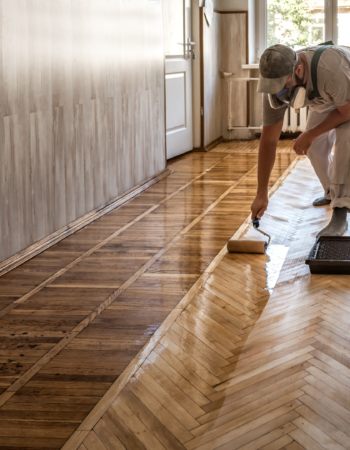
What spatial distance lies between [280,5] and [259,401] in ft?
20.3

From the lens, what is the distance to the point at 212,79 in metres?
6.36

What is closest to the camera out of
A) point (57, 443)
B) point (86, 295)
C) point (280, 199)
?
point (57, 443)

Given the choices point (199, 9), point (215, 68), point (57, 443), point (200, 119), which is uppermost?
point (199, 9)

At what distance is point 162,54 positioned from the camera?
4633 mm

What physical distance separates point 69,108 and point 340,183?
54.7 inches

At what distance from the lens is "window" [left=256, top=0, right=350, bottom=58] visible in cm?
668

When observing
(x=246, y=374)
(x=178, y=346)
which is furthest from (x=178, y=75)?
(x=246, y=374)

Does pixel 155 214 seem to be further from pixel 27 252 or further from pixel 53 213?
pixel 27 252

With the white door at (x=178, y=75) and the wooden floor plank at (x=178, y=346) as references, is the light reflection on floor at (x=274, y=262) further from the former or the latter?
the white door at (x=178, y=75)

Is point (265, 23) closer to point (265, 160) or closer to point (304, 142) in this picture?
point (304, 142)

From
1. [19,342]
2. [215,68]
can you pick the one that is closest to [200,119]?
[215,68]

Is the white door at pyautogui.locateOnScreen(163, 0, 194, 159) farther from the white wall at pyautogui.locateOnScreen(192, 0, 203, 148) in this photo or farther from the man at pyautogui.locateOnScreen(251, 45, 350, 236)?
the man at pyautogui.locateOnScreen(251, 45, 350, 236)

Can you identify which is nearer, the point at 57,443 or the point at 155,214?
the point at 57,443

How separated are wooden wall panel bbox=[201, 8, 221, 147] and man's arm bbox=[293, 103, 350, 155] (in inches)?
136
